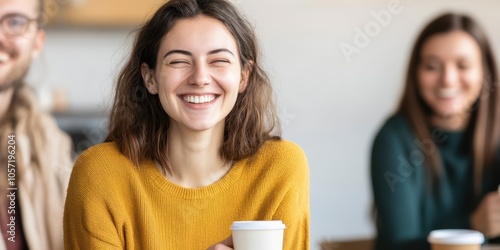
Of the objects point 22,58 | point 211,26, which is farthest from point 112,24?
point 211,26

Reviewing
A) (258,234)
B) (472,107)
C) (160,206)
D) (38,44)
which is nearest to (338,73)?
(472,107)

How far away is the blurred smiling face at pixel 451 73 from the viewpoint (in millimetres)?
3025

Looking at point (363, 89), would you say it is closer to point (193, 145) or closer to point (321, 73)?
point (321, 73)

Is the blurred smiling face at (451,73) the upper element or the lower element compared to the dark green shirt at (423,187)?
upper

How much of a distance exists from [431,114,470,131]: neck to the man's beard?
1.47m

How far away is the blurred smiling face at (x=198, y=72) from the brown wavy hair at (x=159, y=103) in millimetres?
28

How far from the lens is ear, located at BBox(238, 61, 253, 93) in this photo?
5.43ft

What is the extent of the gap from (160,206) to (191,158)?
0.11 m

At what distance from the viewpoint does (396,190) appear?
306 centimetres

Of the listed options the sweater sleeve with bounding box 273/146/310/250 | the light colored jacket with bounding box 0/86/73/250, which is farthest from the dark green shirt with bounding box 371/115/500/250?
A: the sweater sleeve with bounding box 273/146/310/250

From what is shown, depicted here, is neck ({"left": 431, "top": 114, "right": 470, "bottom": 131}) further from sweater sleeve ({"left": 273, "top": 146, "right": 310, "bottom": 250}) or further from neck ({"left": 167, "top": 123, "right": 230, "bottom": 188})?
neck ({"left": 167, "top": 123, "right": 230, "bottom": 188})

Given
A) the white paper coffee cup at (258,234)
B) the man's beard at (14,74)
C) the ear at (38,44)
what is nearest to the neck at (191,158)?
the white paper coffee cup at (258,234)

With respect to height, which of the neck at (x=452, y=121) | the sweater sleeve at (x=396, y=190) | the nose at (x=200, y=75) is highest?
the nose at (x=200, y=75)

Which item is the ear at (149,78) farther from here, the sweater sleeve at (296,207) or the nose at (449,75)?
the nose at (449,75)
